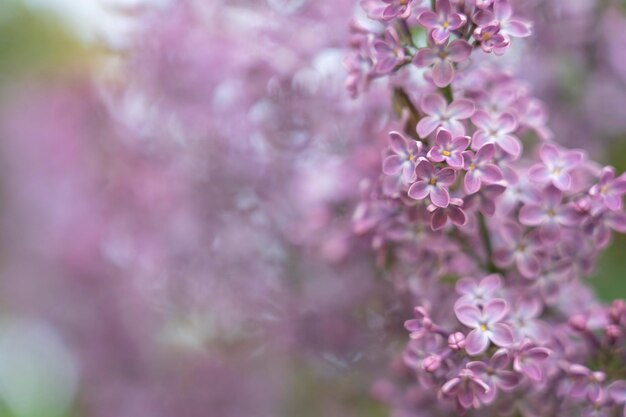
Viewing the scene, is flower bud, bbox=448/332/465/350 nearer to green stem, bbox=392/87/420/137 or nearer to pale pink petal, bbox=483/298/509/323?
pale pink petal, bbox=483/298/509/323

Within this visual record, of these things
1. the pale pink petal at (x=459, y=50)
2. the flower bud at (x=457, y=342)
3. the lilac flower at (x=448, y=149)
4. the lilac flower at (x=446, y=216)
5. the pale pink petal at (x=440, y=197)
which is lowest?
the flower bud at (x=457, y=342)

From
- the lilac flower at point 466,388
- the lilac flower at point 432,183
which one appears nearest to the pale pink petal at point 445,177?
the lilac flower at point 432,183

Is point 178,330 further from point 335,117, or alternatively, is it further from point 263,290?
point 335,117

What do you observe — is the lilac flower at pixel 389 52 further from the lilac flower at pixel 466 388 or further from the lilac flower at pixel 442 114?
the lilac flower at pixel 466 388

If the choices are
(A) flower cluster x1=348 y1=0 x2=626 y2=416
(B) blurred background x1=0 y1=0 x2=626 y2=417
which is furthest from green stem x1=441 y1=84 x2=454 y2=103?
(B) blurred background x1=0 y1=0 x2=626 y2=417

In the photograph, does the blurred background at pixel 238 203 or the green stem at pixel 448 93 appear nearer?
the green stem at pixel 448 93

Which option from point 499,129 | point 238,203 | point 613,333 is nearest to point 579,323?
point 613,333

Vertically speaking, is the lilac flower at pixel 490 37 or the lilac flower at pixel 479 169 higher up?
the lilac flower at pixel 490 37
